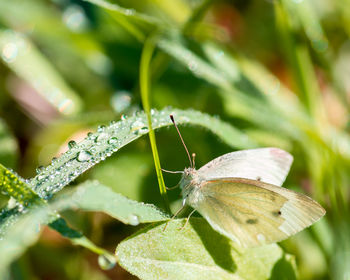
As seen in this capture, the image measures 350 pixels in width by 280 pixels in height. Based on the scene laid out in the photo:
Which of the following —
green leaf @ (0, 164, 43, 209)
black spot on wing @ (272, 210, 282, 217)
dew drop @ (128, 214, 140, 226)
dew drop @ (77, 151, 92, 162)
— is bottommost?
black spot on wing @ (272, 210, 282, 217)

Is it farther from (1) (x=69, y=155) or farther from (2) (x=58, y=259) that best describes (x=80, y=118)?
(1) (x=69, y=155)

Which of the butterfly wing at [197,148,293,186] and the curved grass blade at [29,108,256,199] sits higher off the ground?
the curved grass blade at [29,108,256,199]

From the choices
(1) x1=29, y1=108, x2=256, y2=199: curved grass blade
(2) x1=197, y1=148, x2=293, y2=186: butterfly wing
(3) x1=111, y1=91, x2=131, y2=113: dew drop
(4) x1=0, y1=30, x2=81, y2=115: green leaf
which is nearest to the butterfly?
(2) x1=197, y1=148, x2=293, y2=186: butterfly wing

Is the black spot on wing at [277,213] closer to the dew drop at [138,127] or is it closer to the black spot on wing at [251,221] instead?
the black spot on wing at [251,221]

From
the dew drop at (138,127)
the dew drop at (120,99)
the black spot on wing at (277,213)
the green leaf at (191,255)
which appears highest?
the dew drop at (138,127)

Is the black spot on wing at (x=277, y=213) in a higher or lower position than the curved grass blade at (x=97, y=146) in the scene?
lower

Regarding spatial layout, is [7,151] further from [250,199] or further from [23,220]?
[250,199]

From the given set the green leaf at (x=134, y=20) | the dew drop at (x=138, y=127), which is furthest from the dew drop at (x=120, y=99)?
the dew drop at (x=138, y=127)

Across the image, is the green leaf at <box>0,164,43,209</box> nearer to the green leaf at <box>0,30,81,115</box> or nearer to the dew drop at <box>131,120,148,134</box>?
the dew drop at <box>131,120,148,134</box>
